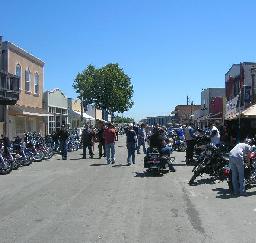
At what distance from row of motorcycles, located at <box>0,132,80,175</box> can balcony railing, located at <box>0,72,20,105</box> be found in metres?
1.91

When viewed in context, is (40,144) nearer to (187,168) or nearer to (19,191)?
(187,168)

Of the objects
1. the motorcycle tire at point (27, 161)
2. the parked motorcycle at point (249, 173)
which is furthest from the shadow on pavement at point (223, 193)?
the motorcycle tire at point (27, 161)

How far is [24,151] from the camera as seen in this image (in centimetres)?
2181

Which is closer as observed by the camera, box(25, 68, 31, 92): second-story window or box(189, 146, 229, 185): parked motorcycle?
box(189, 146, 229, 185): parked motorcycle

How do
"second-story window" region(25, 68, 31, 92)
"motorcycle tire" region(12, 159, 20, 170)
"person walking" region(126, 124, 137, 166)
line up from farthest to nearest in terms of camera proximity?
"second-story window" region(25, 68, 31, 92) → "person walking" region(126, 124, 137, 166) → "motorcycle tire" region(12, 159, 20, 170)

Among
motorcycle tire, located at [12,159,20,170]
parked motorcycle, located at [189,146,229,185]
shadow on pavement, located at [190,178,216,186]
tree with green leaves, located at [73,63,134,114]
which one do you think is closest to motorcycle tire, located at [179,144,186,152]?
motorcycle tire, located at [12,159,20,170]

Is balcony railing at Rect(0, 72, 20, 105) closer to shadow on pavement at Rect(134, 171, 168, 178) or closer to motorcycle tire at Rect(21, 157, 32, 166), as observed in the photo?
motorcycle tire at Rect(21, 157, 32, 166)

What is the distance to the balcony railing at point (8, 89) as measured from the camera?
934 inches

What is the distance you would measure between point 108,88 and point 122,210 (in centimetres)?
6106

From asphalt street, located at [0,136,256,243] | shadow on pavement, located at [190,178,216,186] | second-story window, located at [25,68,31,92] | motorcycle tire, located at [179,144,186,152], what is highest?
second-story window, located at [25,68,31,92]

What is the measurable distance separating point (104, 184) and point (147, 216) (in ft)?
16.9

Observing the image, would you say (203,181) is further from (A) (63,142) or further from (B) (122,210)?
(A) (63,142)

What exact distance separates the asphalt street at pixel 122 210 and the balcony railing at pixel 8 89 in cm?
749

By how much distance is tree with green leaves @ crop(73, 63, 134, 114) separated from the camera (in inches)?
2783
